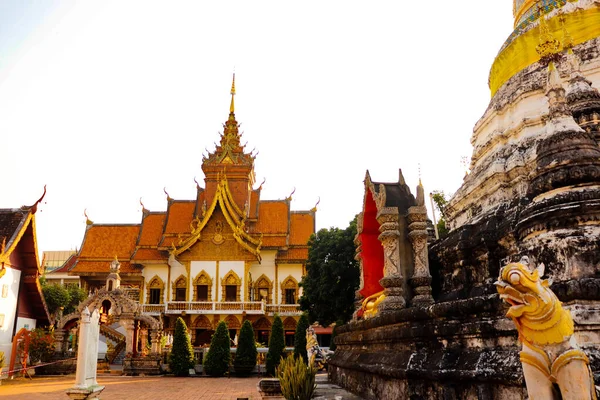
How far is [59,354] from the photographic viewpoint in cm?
1950

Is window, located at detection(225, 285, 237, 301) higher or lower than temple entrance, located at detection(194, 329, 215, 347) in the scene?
higher

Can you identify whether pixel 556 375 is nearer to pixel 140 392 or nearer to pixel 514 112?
pixel 514 112

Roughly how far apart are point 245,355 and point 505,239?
52.4 ft

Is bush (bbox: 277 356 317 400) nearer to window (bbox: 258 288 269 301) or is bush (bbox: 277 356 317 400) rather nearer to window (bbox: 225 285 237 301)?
window (bbox: 225 285 237 301)

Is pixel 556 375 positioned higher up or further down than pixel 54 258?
further down

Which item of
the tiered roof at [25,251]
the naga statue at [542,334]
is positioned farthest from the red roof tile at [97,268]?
the naga statue at [542,334]

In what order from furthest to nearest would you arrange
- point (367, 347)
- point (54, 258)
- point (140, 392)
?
point (54, 258) → point (140, 392) → point (367, 347)

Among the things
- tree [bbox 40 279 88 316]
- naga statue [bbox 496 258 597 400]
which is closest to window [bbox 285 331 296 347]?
tree [bbox 40 279 88 316]

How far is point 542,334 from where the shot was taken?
2449 mm

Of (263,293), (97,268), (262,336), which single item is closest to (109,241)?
(97,268)

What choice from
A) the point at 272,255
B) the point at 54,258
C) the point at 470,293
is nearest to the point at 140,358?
the point at 272,255

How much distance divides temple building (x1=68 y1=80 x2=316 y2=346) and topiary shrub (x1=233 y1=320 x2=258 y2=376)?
597 cm

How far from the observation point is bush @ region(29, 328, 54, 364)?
1781cm

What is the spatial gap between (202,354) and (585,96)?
19045 millimetres
